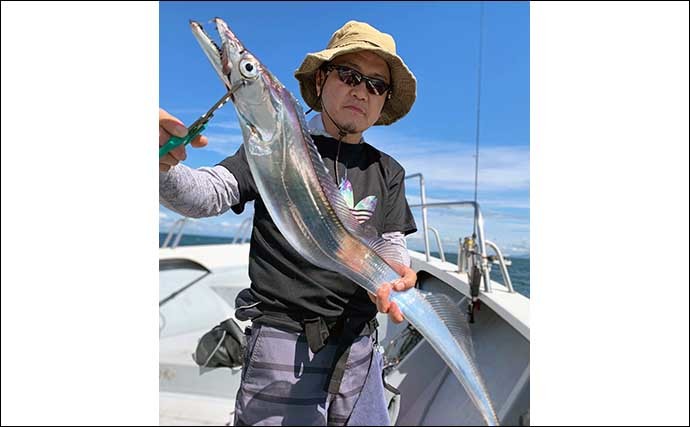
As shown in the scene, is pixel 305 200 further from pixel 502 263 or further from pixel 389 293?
pixel 502 263

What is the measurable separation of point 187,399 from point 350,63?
5.71ft

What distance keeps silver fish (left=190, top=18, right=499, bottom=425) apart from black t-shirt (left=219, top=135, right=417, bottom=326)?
0.30ft

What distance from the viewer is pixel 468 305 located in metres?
1.87

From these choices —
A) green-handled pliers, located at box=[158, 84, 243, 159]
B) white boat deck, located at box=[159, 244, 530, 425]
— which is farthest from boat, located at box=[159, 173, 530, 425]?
green-handled pliers, located at box=[158, 84, 243, 159]

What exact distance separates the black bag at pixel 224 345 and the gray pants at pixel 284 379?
9.3 inches

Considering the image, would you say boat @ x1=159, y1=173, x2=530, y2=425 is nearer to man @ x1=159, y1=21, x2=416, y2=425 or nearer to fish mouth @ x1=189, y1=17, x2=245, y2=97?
man @ x1=159, y1=21, x2=416, y2=425

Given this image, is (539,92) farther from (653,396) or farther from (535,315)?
(653,396)

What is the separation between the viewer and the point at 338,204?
0.60 meters

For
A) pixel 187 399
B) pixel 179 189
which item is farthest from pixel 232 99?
pixel 187 399

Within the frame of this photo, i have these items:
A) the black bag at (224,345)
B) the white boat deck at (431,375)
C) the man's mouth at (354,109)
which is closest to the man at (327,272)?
the man's mouth at (354,109)

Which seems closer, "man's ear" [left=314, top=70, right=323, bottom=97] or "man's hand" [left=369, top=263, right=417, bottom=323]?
"man's hand" [left=369, top=263, right=417, bottom=323]

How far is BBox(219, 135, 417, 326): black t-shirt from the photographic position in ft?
2.31

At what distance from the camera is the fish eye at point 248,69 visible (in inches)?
20.4

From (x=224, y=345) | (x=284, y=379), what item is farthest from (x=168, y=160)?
(x=224, y=345)
